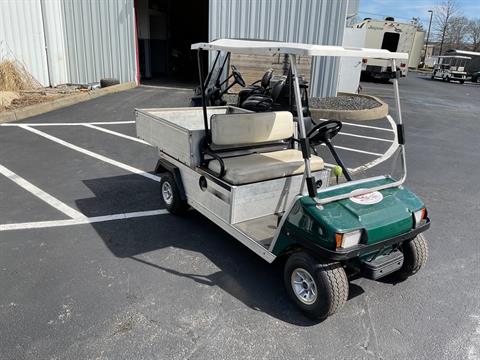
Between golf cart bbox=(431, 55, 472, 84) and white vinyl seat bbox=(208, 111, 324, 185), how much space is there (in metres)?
24.9

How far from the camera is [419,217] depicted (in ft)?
9.54

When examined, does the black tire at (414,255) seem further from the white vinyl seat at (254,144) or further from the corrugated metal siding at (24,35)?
the corrugated metal siding at (24,35)

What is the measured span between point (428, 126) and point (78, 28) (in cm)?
1055

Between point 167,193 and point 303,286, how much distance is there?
2053 millimetres

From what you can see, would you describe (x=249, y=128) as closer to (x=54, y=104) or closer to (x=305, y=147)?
(x=305, y=147)

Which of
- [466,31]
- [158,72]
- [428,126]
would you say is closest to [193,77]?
[158,72]

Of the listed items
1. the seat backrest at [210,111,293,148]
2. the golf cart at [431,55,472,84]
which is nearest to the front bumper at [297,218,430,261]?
the seat backrest at [210,111,293,148]

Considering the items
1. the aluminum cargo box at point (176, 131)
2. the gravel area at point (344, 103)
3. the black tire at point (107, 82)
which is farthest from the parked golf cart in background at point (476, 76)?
the aluminum cargo box at point (176, 131)

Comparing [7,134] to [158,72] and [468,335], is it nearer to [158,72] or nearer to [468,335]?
[468,335]

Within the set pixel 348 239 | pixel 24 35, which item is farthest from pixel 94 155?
pixel 24 35

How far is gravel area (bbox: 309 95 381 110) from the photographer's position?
33.4ft

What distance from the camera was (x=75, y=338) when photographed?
2.47m

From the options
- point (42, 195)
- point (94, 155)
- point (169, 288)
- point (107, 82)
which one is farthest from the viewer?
point (107, 82)

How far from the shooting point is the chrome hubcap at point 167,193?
13.8 ft
